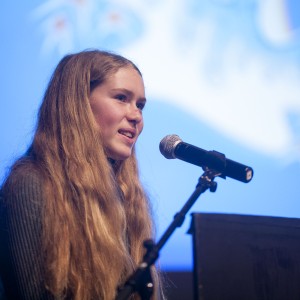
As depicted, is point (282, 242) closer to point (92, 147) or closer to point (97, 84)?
point (92, 147)

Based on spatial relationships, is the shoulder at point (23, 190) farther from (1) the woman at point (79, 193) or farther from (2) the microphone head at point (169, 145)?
(2) the microphone head at point (169, 145)

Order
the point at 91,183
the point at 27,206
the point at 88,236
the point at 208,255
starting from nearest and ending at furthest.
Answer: the point at 208,255 < the point at 27,206 < the point at 88,236 < the point at 91,183

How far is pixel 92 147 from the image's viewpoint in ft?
4.50

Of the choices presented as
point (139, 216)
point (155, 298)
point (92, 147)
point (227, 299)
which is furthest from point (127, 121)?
point (227, 299)

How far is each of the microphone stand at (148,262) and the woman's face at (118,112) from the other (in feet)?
1.45

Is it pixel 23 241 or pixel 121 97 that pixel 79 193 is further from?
pixel 121 97

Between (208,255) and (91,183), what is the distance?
56 centimetres

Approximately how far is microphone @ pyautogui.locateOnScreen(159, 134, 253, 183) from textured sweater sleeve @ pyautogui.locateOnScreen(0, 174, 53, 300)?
16.0 inches

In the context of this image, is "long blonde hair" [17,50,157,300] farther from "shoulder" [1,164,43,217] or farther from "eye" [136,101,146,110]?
"eye" [136,101,146,110]

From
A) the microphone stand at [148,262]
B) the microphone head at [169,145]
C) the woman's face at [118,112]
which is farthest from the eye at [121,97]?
the microphone stand at [148,262]

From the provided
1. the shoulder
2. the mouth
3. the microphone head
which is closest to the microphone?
the microphone head

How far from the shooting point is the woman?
3.58 ft

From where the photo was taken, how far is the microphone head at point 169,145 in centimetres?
116

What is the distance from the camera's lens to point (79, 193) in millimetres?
1269
